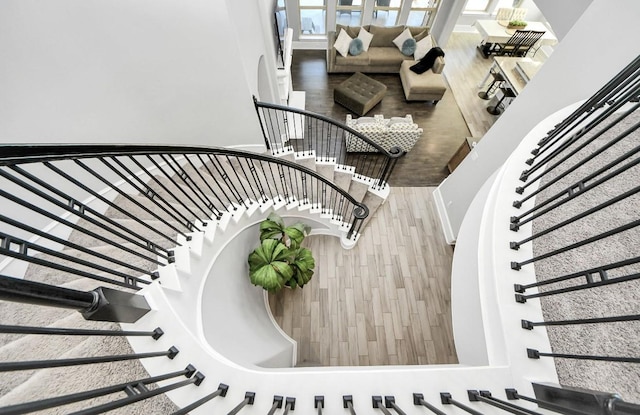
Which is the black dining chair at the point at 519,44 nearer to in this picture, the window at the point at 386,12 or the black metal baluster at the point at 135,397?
the window at the point at 386,12

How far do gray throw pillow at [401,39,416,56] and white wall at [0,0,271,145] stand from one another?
15.0ft

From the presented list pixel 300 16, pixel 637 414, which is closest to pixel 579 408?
pixel 637 414

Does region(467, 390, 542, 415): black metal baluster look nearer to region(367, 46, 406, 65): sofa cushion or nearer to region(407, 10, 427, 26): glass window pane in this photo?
region(367, 46, 406, 65): sofa cushion

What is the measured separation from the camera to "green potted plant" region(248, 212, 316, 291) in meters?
2.59

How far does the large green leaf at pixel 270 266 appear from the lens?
258 cm

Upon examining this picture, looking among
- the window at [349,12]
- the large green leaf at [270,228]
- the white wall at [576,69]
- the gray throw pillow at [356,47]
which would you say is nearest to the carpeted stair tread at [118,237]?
the large green leaf at [270,228]

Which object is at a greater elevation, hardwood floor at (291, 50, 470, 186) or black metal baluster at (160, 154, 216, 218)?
hardwood floor at (291, 50, 470, 186)

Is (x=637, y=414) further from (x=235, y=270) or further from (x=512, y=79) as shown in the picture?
(x=512, y=79)

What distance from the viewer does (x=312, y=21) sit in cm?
737

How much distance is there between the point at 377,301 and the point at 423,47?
6.34 meters

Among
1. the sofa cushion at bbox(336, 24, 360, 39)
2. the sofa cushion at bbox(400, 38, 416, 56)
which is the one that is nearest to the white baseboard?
the sofa cushion at bbox(400, 38, 416, 56)

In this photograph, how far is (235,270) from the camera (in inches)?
115

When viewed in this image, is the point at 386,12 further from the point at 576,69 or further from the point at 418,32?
the point at 576,69

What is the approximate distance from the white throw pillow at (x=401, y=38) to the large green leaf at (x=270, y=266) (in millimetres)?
6648
